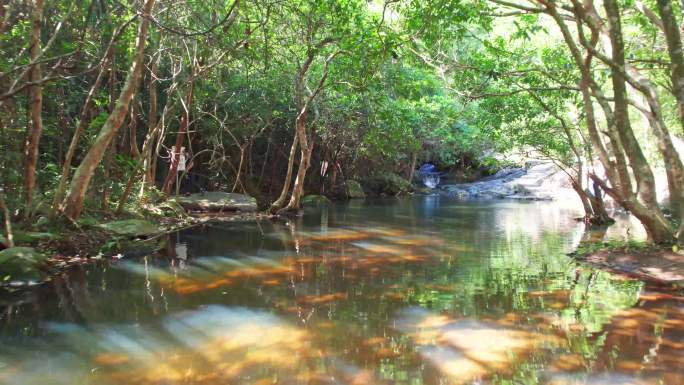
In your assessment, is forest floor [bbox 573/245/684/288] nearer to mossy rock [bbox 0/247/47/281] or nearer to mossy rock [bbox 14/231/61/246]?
mossy rock [bbox 0/247/47/281]

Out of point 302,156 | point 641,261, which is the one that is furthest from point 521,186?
point 641,261

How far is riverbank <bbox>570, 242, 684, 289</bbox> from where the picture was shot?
778 centimetres

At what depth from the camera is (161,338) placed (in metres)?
5.32

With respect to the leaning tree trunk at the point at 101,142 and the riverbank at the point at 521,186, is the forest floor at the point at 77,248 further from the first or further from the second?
the riverbank at the point at 521,186

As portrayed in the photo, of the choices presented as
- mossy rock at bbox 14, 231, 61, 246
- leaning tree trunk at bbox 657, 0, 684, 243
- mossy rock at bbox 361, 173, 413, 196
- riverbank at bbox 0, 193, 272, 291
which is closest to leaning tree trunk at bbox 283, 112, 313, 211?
riverbank at bbox 0, 193, 272, 291

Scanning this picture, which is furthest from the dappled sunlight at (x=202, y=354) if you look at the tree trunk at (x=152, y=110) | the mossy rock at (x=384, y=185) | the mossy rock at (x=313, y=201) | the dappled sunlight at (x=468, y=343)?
the mossy rock at (x=384, y=185)

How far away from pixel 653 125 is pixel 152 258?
9199 mm

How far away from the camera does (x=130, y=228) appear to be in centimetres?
1075

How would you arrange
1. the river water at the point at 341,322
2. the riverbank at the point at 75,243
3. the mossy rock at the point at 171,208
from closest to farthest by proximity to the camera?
the river water at the point at 341,322
the riverbank at the point at 75,243
the mossy rock at the point at 171,208

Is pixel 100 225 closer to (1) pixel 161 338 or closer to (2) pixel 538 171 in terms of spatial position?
(1) pixel 161 338

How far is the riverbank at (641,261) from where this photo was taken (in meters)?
7.78

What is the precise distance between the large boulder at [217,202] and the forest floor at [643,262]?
11.5m

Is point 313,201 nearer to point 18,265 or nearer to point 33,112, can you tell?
point 33,112

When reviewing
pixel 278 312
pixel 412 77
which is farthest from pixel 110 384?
pixel 412 77
